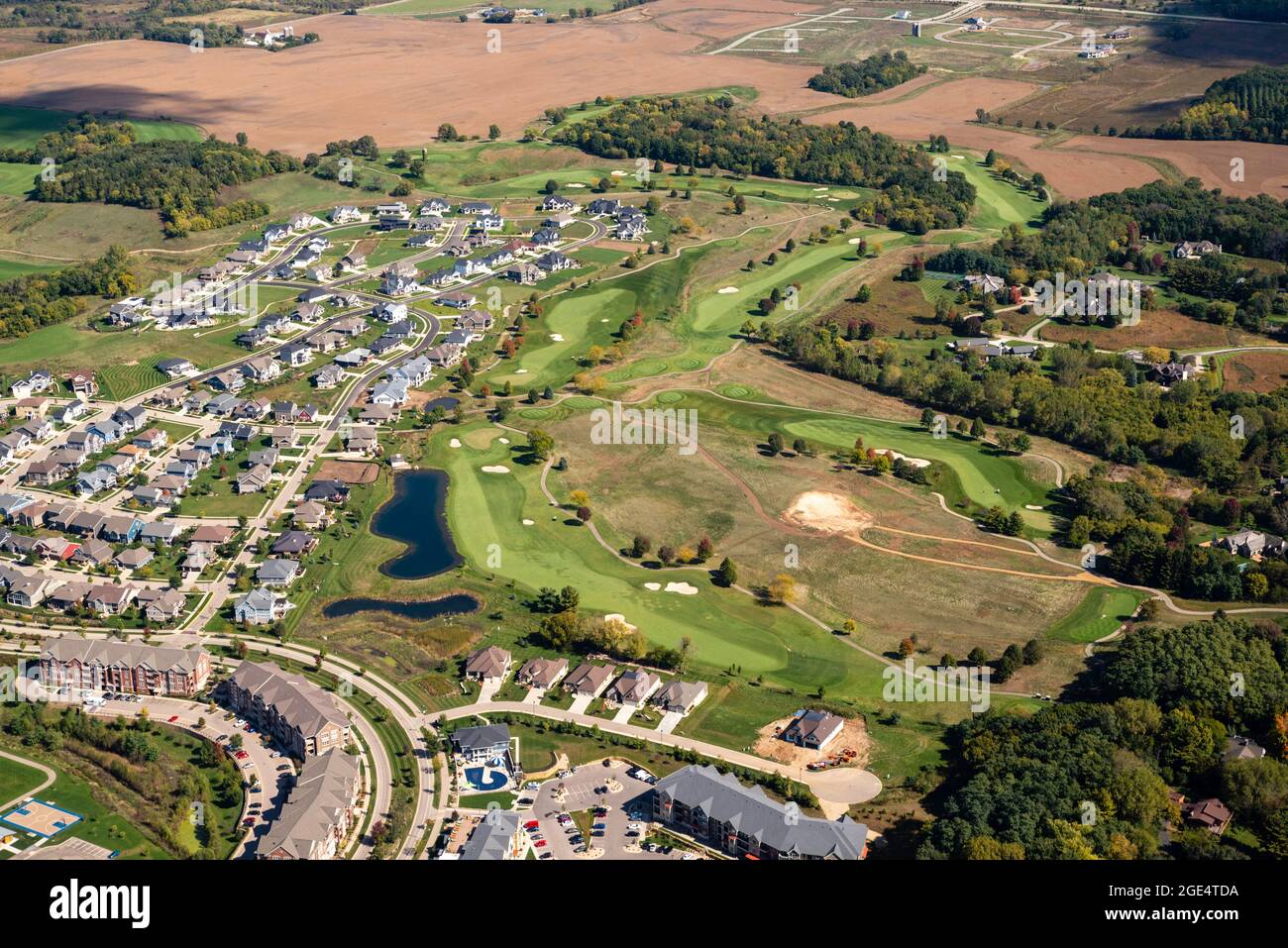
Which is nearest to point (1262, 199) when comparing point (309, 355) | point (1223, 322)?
point (1223, 322)

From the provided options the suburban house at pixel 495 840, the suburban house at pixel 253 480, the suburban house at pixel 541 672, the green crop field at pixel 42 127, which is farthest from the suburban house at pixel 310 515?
the green crop field at pixel 42 127

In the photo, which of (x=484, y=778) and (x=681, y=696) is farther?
(x=681, y=696)

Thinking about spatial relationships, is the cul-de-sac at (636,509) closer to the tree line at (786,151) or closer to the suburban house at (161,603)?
the suburban house at (161,603)

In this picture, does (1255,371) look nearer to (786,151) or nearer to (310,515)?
(786,151)

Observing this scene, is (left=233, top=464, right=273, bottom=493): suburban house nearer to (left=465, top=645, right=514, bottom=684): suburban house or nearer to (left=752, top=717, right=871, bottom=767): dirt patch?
(left=465, top=645, right=514, bottom=684): suburban house

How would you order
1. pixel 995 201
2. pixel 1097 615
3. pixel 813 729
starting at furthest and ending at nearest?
pixel 995 201
pixel 1097 615
pixel 813 729

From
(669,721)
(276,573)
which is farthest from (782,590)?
(276,573)
